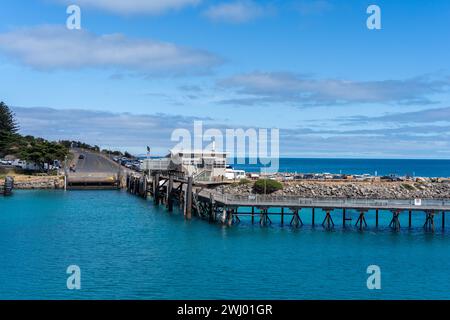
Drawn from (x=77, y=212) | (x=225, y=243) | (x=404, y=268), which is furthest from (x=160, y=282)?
(x=77, y=212)

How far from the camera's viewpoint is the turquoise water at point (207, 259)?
108 feet

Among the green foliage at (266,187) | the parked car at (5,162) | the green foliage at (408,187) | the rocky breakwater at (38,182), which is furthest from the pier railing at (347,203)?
the parked car at (5,162)

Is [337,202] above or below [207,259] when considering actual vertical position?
above

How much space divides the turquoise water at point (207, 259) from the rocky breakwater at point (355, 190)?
2363 cm

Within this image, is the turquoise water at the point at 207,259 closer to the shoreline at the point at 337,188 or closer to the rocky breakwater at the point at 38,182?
the shoreline at the point at 337,188

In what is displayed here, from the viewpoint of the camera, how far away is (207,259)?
40.2m

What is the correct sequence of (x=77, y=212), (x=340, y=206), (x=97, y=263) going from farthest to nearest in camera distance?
(x=77, y=212) < (x=340, y=206) < (x=97, y=263)

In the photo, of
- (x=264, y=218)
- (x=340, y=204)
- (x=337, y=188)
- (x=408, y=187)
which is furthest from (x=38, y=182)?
(x=340, y=204)

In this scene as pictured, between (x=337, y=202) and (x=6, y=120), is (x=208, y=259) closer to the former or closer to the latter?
(x=337, y=202)

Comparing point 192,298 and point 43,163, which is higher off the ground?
point 43,163

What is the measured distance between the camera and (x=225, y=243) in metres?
46.2

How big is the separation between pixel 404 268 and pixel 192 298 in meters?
15.7

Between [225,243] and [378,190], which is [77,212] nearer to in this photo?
[225,243]

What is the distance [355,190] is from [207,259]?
5207cm
